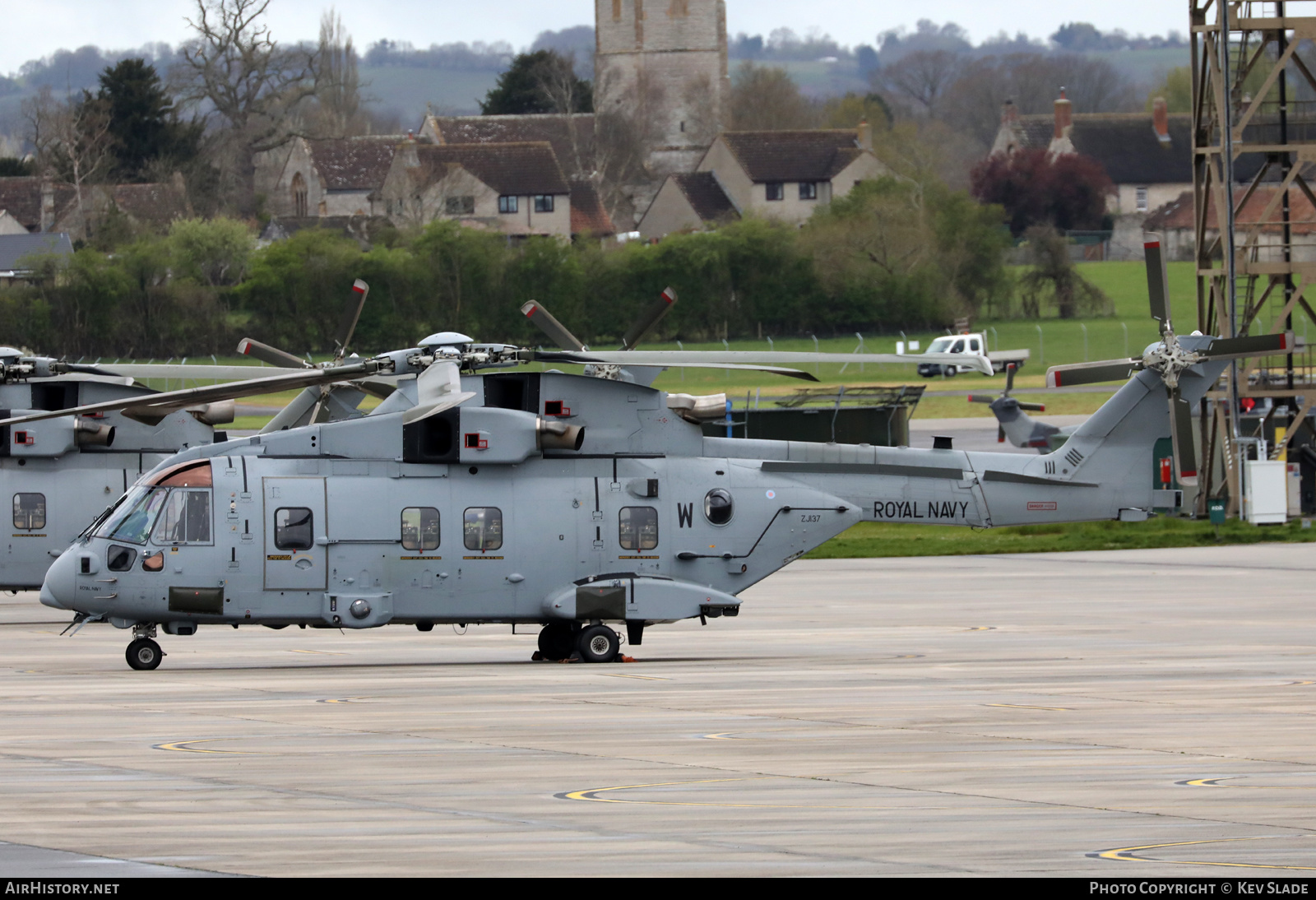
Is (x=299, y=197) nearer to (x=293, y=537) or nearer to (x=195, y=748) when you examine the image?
(x=293, y=537)

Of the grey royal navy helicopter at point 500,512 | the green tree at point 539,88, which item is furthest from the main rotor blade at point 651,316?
the green tree at point 539,88

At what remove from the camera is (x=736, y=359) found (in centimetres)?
1855

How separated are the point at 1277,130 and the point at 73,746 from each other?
35.3 meters

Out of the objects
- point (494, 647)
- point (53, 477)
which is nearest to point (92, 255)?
point (53, 477)

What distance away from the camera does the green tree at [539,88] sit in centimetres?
14362

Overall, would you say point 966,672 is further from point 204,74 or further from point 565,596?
point 204,74

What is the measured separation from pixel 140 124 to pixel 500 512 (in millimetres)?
98117

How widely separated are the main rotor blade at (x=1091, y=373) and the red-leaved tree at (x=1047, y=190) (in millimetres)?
101823

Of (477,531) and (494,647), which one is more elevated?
(477,531)

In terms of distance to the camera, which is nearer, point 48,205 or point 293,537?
point 293,537

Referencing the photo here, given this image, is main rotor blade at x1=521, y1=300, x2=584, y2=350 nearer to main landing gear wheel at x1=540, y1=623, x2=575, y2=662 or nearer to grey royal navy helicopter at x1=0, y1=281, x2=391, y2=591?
main landing gear wheel at x1=540, y1=623, x2=575, y2=662

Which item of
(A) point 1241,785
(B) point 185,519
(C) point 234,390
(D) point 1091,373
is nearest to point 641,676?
(C) point 234,390

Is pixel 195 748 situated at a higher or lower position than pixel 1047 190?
lower

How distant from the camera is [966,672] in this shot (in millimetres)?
19141
